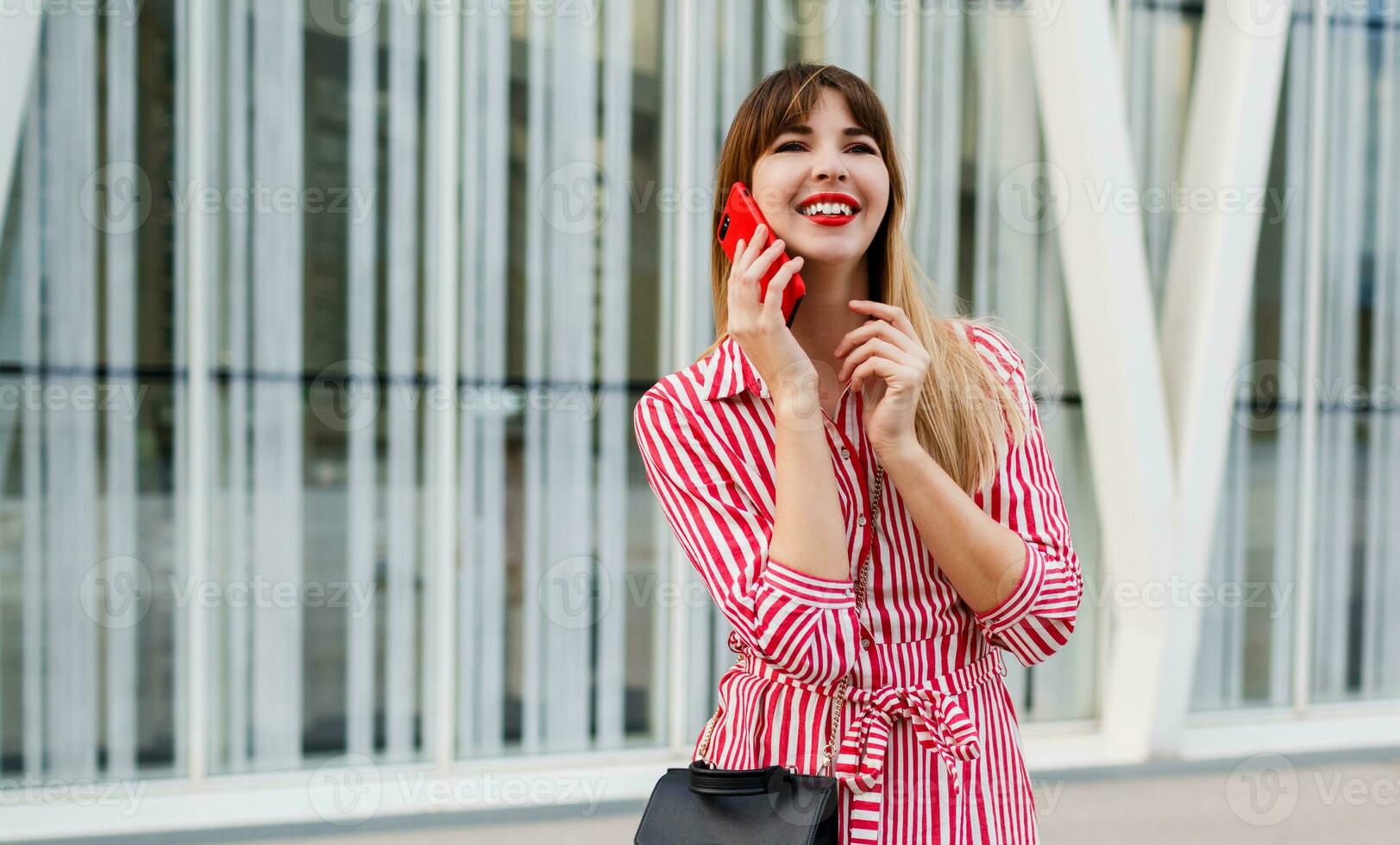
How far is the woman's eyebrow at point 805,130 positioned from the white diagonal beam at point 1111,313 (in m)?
3.60

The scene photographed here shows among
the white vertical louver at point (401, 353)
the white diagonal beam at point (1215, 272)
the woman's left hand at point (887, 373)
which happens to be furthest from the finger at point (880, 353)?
the white diagonal beam at point (1215, 272)

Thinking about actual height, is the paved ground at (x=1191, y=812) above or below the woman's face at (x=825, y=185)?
below

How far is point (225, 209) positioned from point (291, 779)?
2.32m

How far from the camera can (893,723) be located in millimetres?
1460

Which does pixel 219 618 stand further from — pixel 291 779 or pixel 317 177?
pixel 317 177

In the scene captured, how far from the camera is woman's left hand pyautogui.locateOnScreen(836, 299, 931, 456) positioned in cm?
140

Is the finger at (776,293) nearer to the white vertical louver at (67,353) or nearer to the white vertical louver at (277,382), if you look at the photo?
the white vertical louver at (277,382)

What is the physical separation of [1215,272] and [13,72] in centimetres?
496

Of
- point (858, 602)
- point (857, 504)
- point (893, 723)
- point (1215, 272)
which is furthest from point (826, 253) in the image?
point (1215, 272)

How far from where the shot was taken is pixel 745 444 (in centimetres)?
152

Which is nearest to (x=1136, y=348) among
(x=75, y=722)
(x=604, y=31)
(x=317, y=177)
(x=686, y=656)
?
(x=686, y=656)

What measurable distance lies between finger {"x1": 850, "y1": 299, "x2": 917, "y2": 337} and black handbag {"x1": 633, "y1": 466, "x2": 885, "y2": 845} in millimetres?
597

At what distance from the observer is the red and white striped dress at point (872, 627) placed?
1426mm

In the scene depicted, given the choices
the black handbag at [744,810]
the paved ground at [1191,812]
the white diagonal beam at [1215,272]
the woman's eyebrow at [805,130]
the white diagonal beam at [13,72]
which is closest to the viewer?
the black handbag at [744,810]
